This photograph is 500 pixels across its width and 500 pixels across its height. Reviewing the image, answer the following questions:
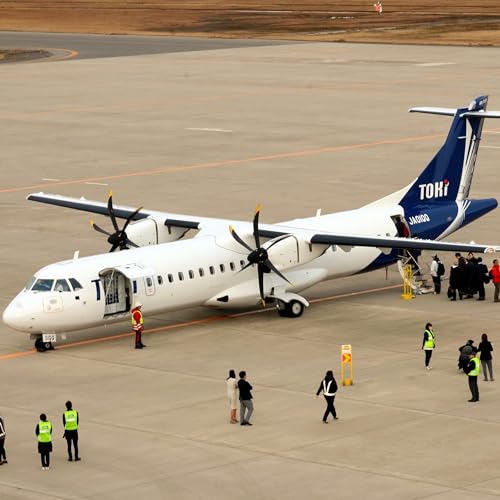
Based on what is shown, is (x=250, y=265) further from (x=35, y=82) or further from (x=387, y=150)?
(x=35, y=82)

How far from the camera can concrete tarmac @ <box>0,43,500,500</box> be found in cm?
2770

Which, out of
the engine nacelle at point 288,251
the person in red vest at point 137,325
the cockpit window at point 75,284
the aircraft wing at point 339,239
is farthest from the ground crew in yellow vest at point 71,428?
the aircraft wing at point 339,239

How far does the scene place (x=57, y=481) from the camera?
2752 cm

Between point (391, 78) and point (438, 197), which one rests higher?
point (391, 78)

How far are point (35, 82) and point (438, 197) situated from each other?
6065cm

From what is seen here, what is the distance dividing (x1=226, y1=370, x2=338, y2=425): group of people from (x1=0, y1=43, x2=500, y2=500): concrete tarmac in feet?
0.97

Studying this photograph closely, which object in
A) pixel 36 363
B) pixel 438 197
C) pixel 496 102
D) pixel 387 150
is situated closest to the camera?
pixel 36 363

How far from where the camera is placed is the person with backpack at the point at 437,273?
142ft

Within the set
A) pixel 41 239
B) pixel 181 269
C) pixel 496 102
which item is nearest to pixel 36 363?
pixel 181 269

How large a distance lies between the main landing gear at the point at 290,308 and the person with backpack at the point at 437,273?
492 centimetres

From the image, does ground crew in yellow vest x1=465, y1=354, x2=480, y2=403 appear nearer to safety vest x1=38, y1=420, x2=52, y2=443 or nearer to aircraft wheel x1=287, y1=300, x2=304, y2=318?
aircraft wheel x1=287, y1=300, x2=304, y2=318

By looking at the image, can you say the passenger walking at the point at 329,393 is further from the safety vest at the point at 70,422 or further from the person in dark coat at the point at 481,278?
the person in dark coat at the point at 481,278

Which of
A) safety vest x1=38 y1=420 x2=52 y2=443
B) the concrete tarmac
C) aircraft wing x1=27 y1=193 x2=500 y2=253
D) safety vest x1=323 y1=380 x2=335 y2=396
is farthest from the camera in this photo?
aircraft wing x1=27 y1=193 x2=500 y2=253

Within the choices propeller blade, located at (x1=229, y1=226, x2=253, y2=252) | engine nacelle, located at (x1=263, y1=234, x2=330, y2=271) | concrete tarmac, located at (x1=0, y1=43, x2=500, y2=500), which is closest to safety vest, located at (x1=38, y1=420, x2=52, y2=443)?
concrete tarmac, located at (x1=0, y1=43, x2=500, y2=500)
